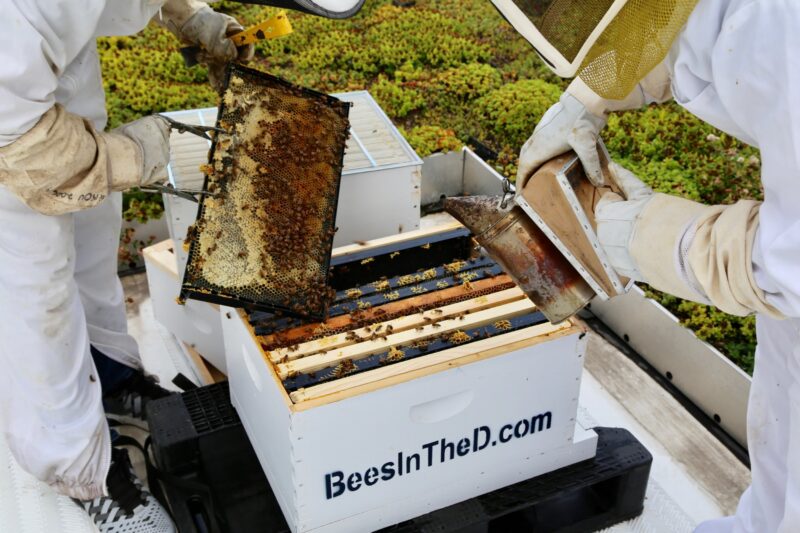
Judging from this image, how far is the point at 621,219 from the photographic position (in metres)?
2.16

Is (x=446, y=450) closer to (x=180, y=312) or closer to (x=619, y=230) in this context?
(x=619, y=230)

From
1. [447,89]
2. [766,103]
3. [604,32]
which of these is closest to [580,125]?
[604,32]

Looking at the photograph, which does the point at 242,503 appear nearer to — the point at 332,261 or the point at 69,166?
the point at 332,261

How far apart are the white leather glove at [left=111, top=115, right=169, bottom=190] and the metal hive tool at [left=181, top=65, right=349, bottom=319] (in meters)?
0.18

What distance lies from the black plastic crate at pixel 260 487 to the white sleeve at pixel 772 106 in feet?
3.50

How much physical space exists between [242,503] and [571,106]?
176 centimetres

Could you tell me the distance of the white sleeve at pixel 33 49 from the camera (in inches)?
78.9

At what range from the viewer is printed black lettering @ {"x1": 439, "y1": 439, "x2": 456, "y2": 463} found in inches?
91.8

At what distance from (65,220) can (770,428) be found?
7.80ft

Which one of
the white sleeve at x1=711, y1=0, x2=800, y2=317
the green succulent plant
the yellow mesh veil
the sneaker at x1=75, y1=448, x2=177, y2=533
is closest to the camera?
the white sleeve at x1=711, y1=0, x2=800, y2=317

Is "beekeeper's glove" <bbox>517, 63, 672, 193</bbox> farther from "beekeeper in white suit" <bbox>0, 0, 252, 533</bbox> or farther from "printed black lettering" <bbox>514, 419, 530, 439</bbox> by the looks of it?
"beekeeper in white suit" <bbox>0, 0, 252, 533</bbox>

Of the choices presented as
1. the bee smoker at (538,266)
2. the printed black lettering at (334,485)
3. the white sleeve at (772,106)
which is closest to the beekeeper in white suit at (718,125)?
the white sleeve at (772,106)

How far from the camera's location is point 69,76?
245cm

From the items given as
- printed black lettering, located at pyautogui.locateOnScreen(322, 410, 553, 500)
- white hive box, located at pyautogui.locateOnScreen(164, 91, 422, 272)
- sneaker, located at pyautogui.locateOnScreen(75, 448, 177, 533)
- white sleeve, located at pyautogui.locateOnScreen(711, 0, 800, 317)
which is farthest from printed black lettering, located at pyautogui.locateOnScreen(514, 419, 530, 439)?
sneaker, located at pyautogui.locateOnScreen(75, 448, 177, 533)
